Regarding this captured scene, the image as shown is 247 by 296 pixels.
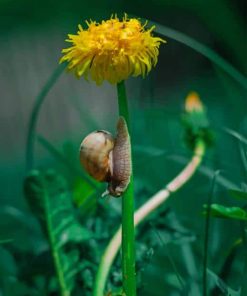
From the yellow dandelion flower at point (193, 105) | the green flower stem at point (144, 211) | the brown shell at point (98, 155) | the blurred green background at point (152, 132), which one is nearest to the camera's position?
the brown shell at point (98, 155)

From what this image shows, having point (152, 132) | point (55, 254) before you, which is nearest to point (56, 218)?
point (55, 254)

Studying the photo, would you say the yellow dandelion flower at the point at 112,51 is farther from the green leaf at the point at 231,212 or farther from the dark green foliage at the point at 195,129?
the dark green foliage at the point at 195,129

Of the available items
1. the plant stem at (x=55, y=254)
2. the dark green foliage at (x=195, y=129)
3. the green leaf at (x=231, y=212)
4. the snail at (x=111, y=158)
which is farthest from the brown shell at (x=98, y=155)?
the dark green foliage at (x=195, y=129)

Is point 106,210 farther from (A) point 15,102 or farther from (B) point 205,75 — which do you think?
(A) point 15,102

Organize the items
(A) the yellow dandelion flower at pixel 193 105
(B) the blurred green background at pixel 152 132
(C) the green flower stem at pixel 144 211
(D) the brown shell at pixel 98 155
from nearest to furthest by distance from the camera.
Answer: (D) the brown shell at pixel 98 155 < (C) the green flower stem at pixel 144 211 < (B) the blurred green background at pixel 152 132 < (A) the yellow dandelion flower at pixel 193 105

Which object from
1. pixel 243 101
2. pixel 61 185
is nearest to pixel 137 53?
pixel 61 185

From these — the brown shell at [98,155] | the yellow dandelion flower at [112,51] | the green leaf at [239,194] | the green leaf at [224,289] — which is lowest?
the green leaf at [224,289]

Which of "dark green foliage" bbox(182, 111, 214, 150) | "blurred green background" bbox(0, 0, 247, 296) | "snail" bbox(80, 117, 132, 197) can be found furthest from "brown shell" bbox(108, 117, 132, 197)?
"dark green foliage" bbox(182, 111, 214, 150)
